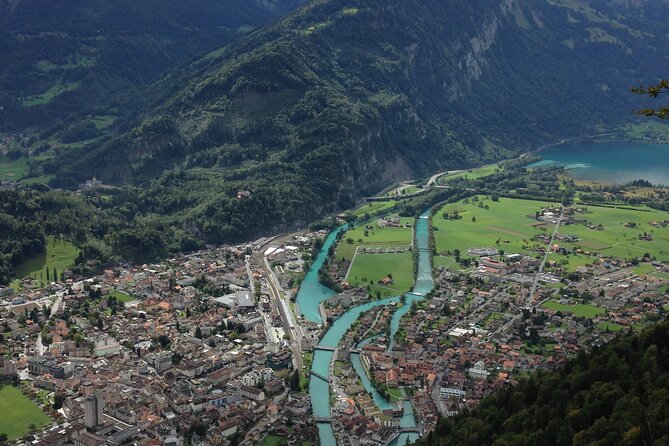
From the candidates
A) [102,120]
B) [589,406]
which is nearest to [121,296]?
[589,406]

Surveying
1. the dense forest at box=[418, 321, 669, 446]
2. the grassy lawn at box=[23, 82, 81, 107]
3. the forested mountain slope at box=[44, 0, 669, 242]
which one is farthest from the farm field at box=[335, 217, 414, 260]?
the grassy lawn at box=[23, 82, 81, 107]

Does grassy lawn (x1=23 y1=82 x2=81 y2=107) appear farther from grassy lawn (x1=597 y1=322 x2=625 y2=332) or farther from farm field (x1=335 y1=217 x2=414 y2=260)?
grassy lawn (x1=597 y1=322 x2=625 y2=332)

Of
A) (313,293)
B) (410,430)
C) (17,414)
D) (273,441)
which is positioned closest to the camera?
(273,441)

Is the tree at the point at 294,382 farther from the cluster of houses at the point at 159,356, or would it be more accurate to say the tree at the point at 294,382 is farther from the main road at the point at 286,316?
the main road at the point at 286,316

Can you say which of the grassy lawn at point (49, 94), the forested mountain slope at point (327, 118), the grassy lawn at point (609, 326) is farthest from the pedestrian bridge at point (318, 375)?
the grassy lawn at point (49, 94)

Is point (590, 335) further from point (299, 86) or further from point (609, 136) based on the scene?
point (609, 136)

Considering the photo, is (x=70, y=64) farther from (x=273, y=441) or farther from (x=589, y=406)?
(x=589, y=406)
